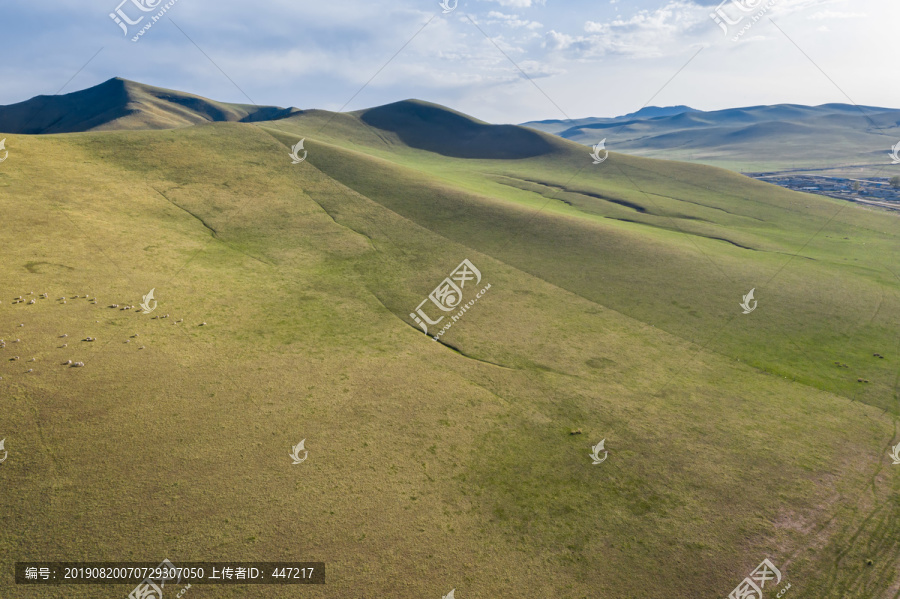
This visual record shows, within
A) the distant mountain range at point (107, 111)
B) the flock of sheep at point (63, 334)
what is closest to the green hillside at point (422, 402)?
the flock of sheep at point (63, 334)

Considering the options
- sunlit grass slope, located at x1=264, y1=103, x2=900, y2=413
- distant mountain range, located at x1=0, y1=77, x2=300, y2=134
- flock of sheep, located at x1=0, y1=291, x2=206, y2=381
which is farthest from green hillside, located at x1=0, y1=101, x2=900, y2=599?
distant mountain range, located at x1=0, y1=77, x2=300, y2=134

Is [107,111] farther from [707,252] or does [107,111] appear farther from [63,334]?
[707,252]

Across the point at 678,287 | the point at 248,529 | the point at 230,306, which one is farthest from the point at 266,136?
the point at 248,529

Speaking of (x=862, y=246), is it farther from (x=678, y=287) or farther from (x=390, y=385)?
(x=390, y=385)
